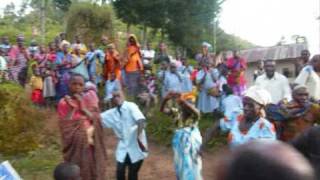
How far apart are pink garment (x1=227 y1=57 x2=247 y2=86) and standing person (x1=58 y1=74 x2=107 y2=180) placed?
5.70m

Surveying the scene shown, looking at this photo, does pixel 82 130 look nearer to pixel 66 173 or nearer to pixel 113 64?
pixel 66 173

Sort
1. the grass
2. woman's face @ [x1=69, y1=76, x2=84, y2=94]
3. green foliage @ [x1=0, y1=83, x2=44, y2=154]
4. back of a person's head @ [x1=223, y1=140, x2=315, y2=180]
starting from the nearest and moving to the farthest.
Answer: back of a person's head @ [x1=223, y1=140, x2=315, y2=180]
woman's face @ [x1=69, y1=76, x2=84, y2=94]
the grass
green foliage @ [x1=0, y1=83, x2=44, y2=154]

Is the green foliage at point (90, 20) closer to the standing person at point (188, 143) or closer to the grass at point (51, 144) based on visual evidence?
the grass at point (51, 144)

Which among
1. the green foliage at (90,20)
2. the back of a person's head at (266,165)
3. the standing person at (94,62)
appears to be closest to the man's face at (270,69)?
→ the standing person at (94,62)

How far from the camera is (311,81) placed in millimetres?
7941

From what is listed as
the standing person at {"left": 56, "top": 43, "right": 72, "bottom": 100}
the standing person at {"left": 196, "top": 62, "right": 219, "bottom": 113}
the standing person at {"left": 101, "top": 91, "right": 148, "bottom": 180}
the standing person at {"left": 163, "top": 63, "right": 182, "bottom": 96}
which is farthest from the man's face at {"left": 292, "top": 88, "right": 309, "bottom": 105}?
the standing person at {"left": 56, "top": 43, "right": 72, "bottom": 100}

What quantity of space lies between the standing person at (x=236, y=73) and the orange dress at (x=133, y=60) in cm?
174

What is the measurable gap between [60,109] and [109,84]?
553 cm

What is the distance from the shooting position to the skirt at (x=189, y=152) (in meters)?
7.07

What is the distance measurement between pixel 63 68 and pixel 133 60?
5.54 feet

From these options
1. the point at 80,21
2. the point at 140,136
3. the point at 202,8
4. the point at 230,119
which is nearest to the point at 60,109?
the point at 140,136

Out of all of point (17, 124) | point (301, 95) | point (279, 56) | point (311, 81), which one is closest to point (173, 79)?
point (17, 124)

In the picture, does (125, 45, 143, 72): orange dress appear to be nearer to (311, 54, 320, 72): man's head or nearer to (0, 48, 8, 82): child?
(0, 48, 8, 82): child

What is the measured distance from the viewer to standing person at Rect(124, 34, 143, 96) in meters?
12.0
